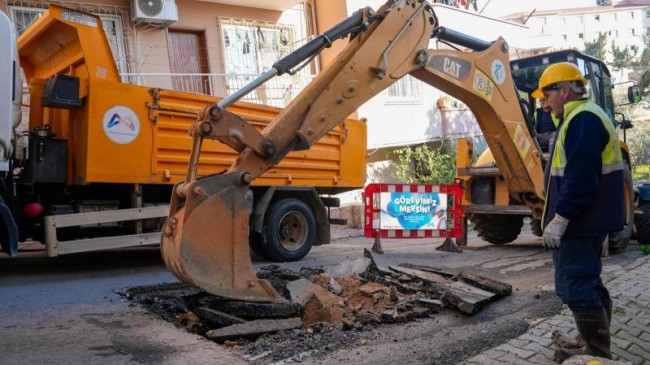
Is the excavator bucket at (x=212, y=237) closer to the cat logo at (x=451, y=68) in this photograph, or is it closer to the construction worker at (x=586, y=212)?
the construction worker at (x=586, y=212)

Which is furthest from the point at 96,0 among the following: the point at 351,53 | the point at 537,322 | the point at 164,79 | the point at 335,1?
the point at 537,322

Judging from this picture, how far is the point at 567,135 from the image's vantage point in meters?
3.78

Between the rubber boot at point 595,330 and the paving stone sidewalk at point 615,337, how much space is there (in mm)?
295

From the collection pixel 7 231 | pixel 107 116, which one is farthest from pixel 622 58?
pixel 7 231

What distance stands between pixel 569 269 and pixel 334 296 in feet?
7.73

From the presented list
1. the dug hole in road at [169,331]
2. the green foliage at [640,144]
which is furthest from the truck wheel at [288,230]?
the green foliage at [640,144]

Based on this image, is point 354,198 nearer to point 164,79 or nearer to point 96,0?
point 164,79

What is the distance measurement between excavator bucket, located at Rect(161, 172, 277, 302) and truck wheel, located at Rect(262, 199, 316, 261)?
3876mm

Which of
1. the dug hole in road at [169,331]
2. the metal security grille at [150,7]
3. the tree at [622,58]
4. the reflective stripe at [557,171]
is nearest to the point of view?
the reflective stripe at [557,171]

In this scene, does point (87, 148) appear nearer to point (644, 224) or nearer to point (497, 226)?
point (497, 226)

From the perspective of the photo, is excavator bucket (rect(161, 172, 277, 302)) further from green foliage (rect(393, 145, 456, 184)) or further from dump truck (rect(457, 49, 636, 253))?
green foliage (rect(393, 145, 456, 184))

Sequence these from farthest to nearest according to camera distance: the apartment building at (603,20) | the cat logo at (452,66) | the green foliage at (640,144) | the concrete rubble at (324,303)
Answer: the apartment building at (603,20) < the green foliage at (640,144) < the cat logo at (452,66) < the concrete rubble at (324,303)

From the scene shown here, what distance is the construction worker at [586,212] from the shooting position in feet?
12.1

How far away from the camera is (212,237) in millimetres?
4418
